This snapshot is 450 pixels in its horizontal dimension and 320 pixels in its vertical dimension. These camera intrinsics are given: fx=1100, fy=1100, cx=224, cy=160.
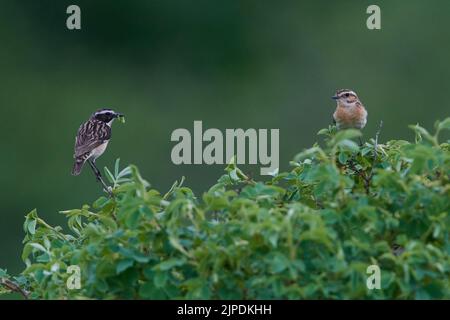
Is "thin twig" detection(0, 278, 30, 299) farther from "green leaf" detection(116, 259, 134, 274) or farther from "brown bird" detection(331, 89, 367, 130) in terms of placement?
"brown bird" detection(331, 89, 367, 130)

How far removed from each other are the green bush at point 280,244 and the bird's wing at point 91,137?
3.41 meters

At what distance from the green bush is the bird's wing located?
341 cm

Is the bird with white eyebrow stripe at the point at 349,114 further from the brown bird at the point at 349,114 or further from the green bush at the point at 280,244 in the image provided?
the green bush at the point at 280,244

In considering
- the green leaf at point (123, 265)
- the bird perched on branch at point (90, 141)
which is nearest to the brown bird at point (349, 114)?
the bird perched on branch at point (90, 141)

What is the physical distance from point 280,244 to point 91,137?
399 centimetres

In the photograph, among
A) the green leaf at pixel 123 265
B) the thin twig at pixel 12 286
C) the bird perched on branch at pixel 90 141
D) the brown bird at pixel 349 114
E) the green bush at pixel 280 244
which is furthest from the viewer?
the bird perched on branch at pixel 90 141

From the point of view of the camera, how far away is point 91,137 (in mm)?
6793

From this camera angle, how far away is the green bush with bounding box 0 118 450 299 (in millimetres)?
2912

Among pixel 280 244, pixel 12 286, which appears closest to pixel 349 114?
pixel 12 286

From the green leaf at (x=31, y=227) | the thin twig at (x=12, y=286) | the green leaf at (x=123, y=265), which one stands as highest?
the green leaf at (x=31, y=227)

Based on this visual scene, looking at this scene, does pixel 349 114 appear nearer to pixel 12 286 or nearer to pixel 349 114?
pixel 349 114

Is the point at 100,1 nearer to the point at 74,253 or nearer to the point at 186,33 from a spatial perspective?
the point at 186,33

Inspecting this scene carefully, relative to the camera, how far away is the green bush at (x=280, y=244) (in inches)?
115

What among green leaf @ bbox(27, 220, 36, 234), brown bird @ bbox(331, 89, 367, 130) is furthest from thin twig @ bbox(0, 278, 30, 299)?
brown bird @ bbox(331, 89, 367, 130)
